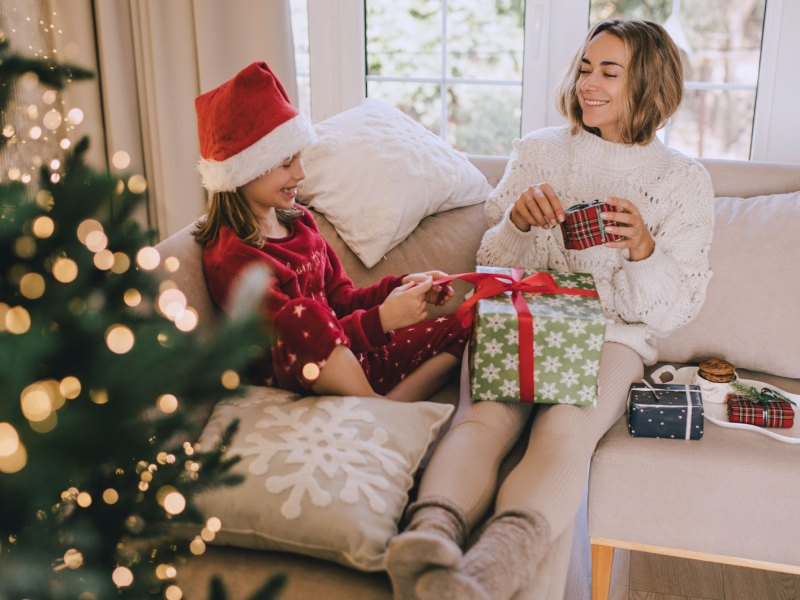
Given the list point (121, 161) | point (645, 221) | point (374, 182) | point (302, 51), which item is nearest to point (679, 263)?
point (645, 221)

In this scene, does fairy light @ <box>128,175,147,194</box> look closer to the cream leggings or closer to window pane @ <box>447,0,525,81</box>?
the cream leggings

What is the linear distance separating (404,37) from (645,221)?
1.35 meters

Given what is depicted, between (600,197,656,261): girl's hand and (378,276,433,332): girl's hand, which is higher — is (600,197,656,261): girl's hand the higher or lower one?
the higher one

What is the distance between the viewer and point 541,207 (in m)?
1.79

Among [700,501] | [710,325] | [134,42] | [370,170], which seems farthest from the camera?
[134,42]

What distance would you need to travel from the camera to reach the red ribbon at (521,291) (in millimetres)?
1595

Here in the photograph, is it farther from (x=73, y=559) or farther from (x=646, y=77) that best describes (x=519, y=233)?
(x=73, y=559)

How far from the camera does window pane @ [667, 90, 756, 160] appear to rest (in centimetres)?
265

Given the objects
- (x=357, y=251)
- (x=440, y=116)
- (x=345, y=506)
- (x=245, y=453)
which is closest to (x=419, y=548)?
(x=345, y=506)

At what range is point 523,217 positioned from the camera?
187 centimetres

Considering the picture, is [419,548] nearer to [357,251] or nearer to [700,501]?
[700,501]

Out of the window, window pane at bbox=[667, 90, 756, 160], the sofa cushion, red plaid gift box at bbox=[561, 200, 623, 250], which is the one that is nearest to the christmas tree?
red plaid gift box at bbox=[561, 200, 623, 250]

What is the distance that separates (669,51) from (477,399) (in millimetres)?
952

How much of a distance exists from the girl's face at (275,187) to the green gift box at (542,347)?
1.57ft
